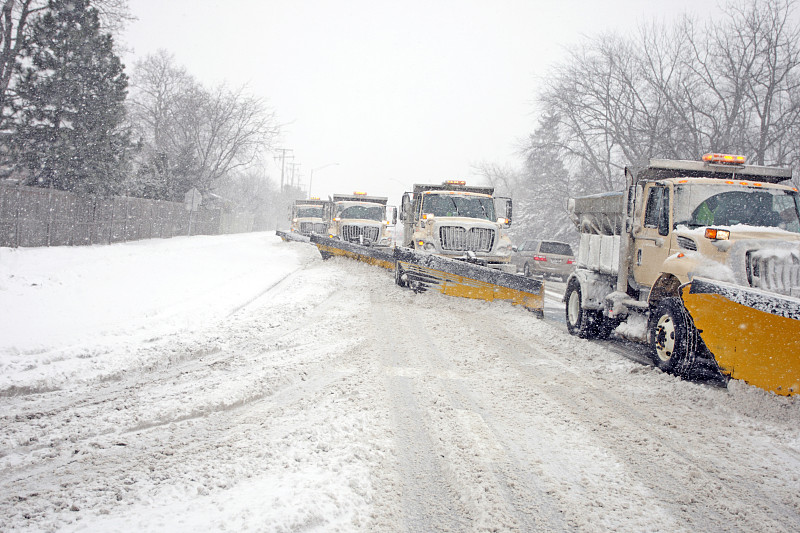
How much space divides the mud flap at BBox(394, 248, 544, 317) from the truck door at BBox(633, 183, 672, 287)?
2.53m

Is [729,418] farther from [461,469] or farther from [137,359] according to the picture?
[137,359]

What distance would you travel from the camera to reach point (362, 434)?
3879mm

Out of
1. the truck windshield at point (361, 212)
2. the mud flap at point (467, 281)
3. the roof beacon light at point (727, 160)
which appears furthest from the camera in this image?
the truck windshield at point (361, 212)

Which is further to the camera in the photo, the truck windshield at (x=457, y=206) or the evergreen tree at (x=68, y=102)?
the evergreen tree at (x=68, y=102)

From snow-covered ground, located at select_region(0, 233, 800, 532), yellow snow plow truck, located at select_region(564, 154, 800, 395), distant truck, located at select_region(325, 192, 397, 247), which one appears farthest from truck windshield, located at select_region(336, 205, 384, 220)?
snow-covered ground, located at select_region(0, 233, 800, 532)

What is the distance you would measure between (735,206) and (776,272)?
4.65 ft

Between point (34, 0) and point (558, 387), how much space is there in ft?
84.1

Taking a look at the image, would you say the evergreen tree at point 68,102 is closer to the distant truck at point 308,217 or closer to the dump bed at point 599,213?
the distant truck at point 308,217

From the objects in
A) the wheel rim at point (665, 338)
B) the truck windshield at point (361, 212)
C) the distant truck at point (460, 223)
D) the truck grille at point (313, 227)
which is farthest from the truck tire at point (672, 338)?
the truck grille at point (313, 227)

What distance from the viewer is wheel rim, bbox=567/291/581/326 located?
864cm

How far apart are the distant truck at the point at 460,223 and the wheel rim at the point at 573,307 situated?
272 centimetres

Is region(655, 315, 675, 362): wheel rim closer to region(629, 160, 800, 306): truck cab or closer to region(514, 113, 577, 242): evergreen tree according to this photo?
region(629, 160, 800, 306): truck cab

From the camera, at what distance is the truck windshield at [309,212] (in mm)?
27312

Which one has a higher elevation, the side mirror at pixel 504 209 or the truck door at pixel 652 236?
the side mirror at pixel 504 209
